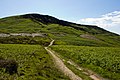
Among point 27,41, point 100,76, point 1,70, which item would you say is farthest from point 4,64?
point 27,41

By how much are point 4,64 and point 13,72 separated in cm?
216

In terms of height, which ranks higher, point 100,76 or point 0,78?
point 0,78

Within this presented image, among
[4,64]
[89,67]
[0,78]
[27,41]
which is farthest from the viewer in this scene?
[27,41]

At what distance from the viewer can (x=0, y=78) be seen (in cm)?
2339

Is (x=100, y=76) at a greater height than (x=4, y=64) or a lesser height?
lesser

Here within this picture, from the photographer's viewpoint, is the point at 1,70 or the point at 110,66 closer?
the point at 1,70

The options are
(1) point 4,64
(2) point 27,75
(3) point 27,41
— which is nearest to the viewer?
(2) point 27,75

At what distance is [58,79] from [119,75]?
1169 centimetres

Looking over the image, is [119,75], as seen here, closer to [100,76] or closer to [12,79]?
[100,76]

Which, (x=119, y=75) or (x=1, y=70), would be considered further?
(x=119, y=75)

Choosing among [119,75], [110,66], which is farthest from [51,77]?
[110,66]

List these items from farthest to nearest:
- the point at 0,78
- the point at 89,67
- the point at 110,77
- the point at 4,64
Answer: the point at 89,67, the point at 110,77, the point at 4,64, the point at 0,78

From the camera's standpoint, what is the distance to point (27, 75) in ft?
89.8

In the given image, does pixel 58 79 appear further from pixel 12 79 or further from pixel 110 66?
pixel 110 66
